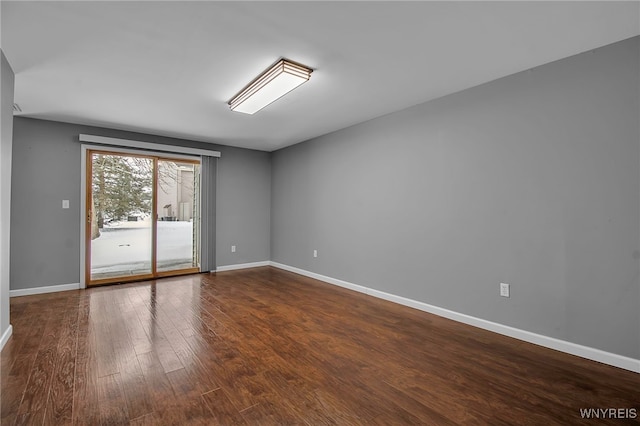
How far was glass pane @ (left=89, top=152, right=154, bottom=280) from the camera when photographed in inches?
183

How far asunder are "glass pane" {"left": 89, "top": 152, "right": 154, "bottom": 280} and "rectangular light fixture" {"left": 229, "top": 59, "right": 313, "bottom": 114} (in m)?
2.60

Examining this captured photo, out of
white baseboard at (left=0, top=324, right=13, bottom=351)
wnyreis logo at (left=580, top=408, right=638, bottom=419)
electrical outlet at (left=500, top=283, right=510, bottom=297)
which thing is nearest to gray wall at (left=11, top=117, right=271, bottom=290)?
white baseboard at (left=0, top=324, right=13, bottom=351)

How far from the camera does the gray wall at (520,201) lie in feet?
7.40

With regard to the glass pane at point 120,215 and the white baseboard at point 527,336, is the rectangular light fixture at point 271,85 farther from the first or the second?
the white baseboard at point 527,336

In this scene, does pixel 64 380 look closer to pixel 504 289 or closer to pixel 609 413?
pixel 609 413

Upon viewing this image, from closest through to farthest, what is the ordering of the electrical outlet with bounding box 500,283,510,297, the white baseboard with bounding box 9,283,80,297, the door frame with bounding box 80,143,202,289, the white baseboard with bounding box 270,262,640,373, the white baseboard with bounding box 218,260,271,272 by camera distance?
the white baseboard with bounding box 270,262,640,373
the electrical outlet with bounding box 500,283,510,297
the white baseboard with bounding box 9,283,80,297
the door frame with bounding box 80,143,202,289
the white baseboard with bounding box 218,260,271,272

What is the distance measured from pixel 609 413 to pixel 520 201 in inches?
65.8

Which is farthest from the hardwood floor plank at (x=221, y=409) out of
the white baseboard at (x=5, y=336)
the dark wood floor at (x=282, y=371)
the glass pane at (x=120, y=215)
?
the glass pane at (x=120, y=215)

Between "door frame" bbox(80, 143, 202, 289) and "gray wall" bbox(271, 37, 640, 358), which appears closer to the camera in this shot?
"gray wall" bbox(271, 37, 640, 358)

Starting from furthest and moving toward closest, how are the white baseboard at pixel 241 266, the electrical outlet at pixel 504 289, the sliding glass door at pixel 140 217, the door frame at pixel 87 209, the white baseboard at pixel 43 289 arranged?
the white baseboard at pixel 241 266
the sliding glass door at pixel 140 217
the door frame at pixel 87 209
the white baseboard at pixel 43 289
the electrical outlet at pixel 504 289

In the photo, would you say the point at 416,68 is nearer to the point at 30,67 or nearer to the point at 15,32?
the point at 15,32

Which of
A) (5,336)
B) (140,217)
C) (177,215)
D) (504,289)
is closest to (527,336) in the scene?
(504,289)

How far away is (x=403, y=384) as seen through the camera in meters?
2.01

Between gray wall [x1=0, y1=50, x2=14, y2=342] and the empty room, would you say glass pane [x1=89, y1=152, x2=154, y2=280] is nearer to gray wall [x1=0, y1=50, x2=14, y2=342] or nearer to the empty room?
the empty room
